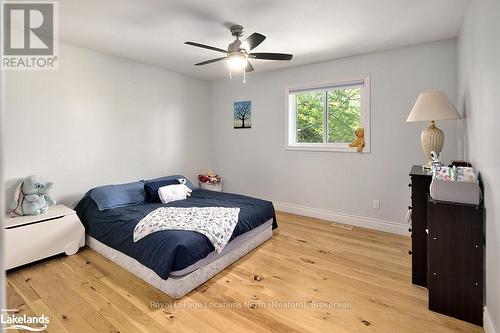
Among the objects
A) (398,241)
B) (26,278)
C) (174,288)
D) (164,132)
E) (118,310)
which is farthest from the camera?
(164,132)

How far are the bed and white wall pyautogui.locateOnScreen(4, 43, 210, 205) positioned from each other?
1.64 feet

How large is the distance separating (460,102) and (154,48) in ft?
11.8

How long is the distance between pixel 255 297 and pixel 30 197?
2500 mm

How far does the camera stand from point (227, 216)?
8.99ft

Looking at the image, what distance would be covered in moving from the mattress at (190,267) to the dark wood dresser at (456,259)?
1.67 meters

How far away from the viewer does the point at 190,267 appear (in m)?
2.16

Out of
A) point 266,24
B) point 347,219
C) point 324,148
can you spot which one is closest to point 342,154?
point 324,148

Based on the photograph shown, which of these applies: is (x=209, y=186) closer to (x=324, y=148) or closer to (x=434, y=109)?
(x=324, y=148)

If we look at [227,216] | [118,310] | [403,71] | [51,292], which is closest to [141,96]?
[227,216]

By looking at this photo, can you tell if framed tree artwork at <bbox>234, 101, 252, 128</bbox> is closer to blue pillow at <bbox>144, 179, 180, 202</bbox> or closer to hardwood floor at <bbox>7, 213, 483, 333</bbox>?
blue pillow at <bbox>144, 179, 180, 202</bbox>

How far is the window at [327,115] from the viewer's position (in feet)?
11.8

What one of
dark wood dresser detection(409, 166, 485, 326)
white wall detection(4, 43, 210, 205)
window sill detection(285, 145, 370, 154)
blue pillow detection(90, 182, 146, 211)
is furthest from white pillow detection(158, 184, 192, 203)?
dark wood dresser detection(409, 166, 485, 326)

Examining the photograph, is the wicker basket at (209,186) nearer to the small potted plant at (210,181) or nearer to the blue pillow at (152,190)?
the small potted plant at (210,181)

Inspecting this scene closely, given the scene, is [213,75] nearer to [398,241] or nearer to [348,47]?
[348,47]
